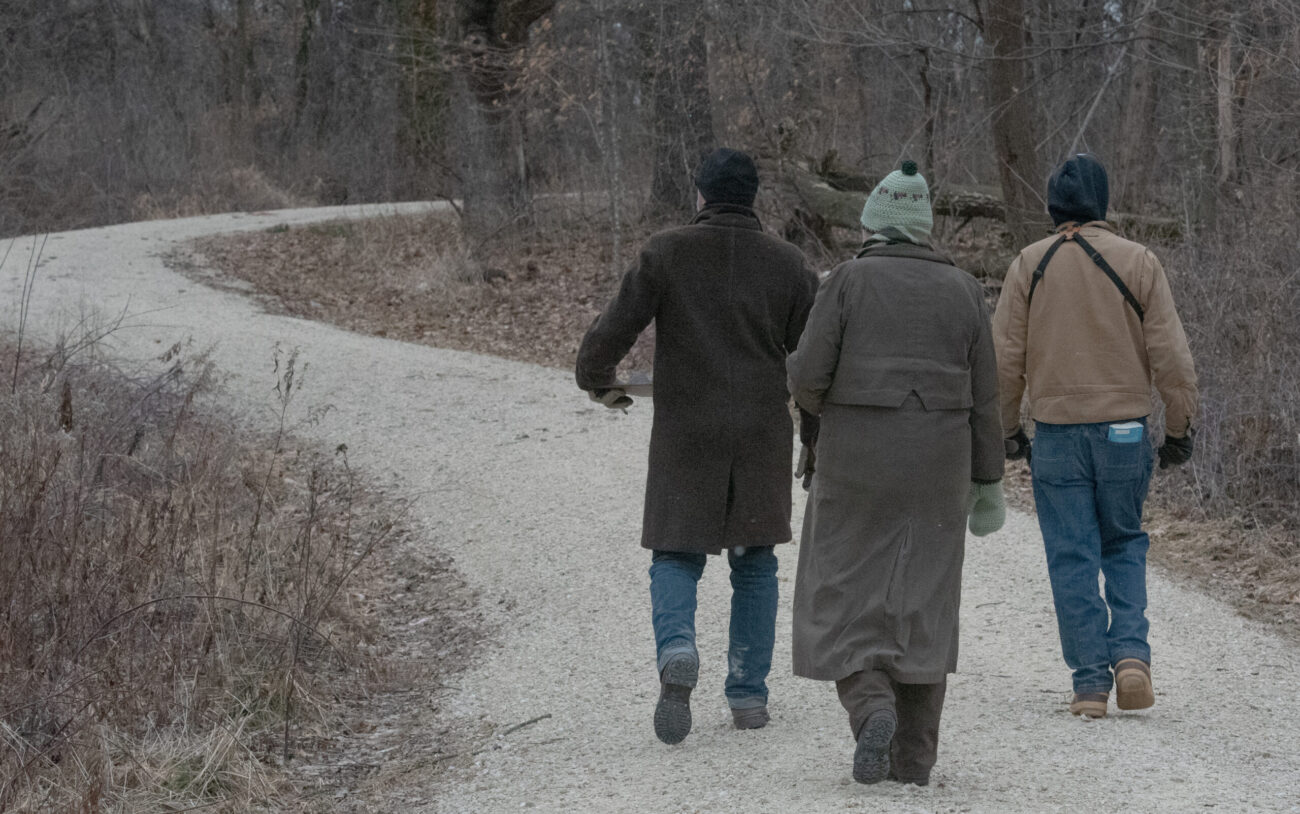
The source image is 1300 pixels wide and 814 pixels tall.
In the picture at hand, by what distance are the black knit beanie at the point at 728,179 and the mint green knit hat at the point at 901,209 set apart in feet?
2.02

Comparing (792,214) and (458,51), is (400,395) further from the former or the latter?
(458,51)

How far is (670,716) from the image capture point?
177 inches

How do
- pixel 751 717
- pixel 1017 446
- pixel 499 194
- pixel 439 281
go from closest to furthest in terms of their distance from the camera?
pixel 751 717, pixel 1017 446, pixel 439 281, pixel 499 194

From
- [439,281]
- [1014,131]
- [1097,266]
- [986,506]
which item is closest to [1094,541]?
[986,506]

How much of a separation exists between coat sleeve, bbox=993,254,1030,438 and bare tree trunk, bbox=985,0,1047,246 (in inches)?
323

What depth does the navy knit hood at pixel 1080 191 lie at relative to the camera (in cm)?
482

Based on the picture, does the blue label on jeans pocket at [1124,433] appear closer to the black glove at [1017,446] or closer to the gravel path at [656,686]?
the black glove at [1017,446]

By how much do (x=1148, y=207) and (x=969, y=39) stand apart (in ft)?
11.9

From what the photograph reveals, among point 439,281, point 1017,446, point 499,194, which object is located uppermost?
point 1017,446

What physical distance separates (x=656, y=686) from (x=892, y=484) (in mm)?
2154

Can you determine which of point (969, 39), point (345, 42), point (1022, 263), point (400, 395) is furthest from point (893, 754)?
point (345, 42)

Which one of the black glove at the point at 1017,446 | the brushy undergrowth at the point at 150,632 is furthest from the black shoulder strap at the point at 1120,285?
the brushy undergrowth at the point at 150,632

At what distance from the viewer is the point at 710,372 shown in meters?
4.55

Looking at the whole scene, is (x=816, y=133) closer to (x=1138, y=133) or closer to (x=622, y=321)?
(x=1138, y=133)
